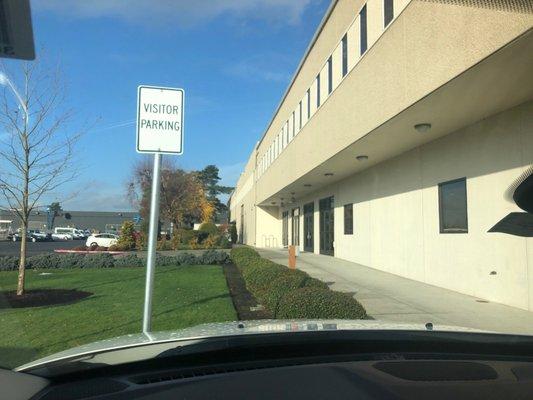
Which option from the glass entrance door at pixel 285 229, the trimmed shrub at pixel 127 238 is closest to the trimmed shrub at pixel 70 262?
the trimmed shrub at pixel 127 238

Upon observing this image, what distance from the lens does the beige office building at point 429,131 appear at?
27.1 feet

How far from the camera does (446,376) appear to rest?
1895mm

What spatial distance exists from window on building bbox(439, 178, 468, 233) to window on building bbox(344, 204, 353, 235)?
881cm

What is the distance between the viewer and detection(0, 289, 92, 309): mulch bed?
10.8 m

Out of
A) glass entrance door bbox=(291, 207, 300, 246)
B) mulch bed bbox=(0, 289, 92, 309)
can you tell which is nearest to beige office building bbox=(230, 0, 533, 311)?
mulch bed bbox=(0, 289, 92, 309)

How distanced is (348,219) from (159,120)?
18089 millimetres

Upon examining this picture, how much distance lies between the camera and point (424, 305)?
1066cm

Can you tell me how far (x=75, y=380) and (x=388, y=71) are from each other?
1046 centimetres

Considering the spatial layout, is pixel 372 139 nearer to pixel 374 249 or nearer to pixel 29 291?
pixel 374 249

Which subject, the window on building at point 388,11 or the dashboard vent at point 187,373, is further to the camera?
A: the window on building at point 388,11

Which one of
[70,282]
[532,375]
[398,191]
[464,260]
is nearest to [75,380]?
[532,375]

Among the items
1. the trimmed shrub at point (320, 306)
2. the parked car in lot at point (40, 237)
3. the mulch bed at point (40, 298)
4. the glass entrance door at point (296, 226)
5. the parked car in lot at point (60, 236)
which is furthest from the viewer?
the parked car in lot at point (60, 236)

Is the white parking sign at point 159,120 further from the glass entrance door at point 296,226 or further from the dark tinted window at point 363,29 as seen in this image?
the glass entrance door at point 296,226

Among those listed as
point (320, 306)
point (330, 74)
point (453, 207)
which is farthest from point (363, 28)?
point (320, 306)
